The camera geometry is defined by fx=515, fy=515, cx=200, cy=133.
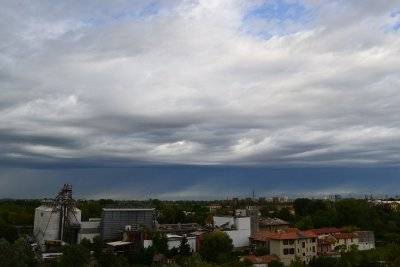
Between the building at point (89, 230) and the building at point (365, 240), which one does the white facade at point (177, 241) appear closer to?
the building at point (89, 230)

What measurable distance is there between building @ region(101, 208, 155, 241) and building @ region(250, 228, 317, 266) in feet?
52.8

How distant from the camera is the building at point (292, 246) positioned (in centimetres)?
5584

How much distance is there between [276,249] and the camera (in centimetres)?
5619

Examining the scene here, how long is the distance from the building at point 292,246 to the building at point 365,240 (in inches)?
348

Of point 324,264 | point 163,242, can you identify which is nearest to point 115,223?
point 163,242

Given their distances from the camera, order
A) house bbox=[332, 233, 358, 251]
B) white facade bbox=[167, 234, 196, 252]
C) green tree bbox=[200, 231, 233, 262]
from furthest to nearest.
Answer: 1. house bbox=[332, 233, 358, 251]
2. white facade bbox=[167, 234, 196, 252]
3. green tree bbox=[200, 231, 233, 262]

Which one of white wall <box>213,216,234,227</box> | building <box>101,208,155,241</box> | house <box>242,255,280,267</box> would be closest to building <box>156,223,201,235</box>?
building <box>101,208,155,241</box>

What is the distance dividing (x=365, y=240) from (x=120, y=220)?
103 ft

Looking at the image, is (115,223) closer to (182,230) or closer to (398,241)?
(182,230)

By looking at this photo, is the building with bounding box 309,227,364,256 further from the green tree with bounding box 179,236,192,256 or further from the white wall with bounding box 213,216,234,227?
the green tree with bounding box 179,236,192,256

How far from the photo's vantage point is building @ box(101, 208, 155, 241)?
212ft

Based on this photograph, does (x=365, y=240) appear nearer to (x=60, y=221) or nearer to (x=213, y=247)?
(x=213, y=247)

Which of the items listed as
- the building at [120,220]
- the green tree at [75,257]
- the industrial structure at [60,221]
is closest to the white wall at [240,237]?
the building at [120,220]

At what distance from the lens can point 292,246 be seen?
56.4 m
